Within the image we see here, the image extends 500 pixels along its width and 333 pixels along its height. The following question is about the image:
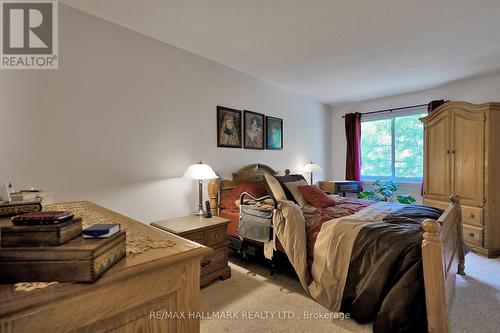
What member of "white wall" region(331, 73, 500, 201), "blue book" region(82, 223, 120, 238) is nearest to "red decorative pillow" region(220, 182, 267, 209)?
"blue book" region(82, 223, 120, 238)

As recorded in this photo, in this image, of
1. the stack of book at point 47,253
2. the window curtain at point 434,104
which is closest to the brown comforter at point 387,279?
the stack of book at point 47,253

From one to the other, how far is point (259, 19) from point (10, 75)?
2009mm

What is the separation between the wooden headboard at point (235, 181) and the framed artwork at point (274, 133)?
42cm

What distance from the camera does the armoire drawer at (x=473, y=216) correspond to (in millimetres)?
3156

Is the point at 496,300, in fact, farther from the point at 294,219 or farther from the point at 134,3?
the point at 134,3

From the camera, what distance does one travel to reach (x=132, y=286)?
632 mm

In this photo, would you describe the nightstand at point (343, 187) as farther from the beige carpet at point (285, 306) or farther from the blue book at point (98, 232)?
the blue book at point (98, 232)

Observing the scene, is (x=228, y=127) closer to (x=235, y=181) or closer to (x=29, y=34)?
(x=235, y=181)

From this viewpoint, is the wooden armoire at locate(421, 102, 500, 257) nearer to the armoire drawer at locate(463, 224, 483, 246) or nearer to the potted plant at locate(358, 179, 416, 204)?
the armoire drawer at locate(463, 224, 483, 246)

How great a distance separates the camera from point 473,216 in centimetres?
323

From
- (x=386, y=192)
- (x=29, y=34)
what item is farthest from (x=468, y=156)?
(x=29, y=34)

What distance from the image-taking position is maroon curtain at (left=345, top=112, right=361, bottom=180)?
5.18m

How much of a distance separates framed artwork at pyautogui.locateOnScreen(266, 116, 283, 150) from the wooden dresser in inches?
129

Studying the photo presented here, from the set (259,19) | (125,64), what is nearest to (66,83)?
(125,64)
